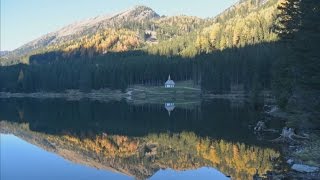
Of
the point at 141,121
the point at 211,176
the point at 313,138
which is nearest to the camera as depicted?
the point at 211,176

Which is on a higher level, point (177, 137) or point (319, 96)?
point (319, 96)

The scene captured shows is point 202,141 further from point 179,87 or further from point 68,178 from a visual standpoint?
point 179,87

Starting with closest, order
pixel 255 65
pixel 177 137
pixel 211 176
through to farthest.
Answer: pixel 211 176, pixel 177 137, pixel 255 65

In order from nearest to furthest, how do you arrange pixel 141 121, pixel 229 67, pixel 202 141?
pixel 202 141, pixel 141 121, pixel 229 67

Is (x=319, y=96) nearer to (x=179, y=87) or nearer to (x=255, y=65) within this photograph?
(x=255, y=65)

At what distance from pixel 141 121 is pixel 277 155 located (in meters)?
46.6

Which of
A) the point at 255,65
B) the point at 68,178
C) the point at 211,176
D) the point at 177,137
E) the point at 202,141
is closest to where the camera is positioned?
the point at 211,176

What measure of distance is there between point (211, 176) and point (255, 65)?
404ft

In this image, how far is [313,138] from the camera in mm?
43875

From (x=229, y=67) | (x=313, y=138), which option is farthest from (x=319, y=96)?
(x=229, y=67)

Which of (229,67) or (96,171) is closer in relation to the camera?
(96,171)

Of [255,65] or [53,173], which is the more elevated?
[255,65]

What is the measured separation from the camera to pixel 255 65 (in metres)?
155

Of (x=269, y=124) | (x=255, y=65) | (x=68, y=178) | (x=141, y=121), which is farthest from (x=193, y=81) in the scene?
(x=68, y=178)
